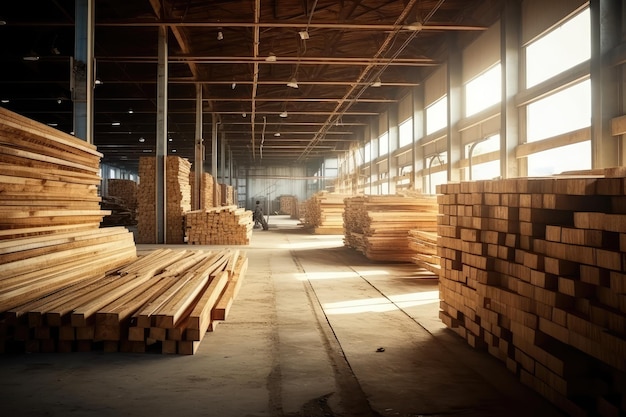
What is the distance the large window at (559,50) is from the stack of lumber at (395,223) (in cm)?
395

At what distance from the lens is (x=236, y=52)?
722 inches

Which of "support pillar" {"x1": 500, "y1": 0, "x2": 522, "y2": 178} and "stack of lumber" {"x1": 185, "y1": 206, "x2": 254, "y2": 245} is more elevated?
"support pillar" {"x1": 500, "y1": 0, "x2": 522, "y2": 178}

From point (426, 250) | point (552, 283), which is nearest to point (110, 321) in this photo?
point (552, 283)

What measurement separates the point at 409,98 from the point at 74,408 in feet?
70.9

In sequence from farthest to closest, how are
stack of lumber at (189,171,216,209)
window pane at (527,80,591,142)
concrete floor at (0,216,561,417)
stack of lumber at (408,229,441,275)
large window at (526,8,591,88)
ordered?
stack of lumber at (189,171,216,209)
window pane at (527,80,591,142)
large window at (526,8,591,88)
stack of lumber at (408,229,441,275)
concrete floor at (0,216,561,417)

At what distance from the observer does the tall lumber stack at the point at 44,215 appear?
5660 millimetres

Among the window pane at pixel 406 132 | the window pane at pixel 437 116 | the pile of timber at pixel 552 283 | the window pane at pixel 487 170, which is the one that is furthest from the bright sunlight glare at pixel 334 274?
the window pane at pixel 406 132

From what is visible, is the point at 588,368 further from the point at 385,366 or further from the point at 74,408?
the point at 74,408

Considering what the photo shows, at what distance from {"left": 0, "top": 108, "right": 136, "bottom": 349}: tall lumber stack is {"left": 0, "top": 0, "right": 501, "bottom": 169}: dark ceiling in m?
7.46

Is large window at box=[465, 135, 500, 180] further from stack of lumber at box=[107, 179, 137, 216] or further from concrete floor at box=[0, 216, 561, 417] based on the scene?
stack of lumber at box=[107, 179, 137, 216]

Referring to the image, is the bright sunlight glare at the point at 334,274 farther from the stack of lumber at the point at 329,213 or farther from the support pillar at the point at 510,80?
the stack of lumber at the point at 329,213

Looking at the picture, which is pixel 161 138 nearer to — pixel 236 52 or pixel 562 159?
pixel 236 52

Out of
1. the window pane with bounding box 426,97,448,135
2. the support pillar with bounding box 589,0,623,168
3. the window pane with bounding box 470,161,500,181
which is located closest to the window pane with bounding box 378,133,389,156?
the window pane with bounding box 426,97,448,135

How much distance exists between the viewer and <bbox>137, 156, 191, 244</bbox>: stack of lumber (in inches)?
655
